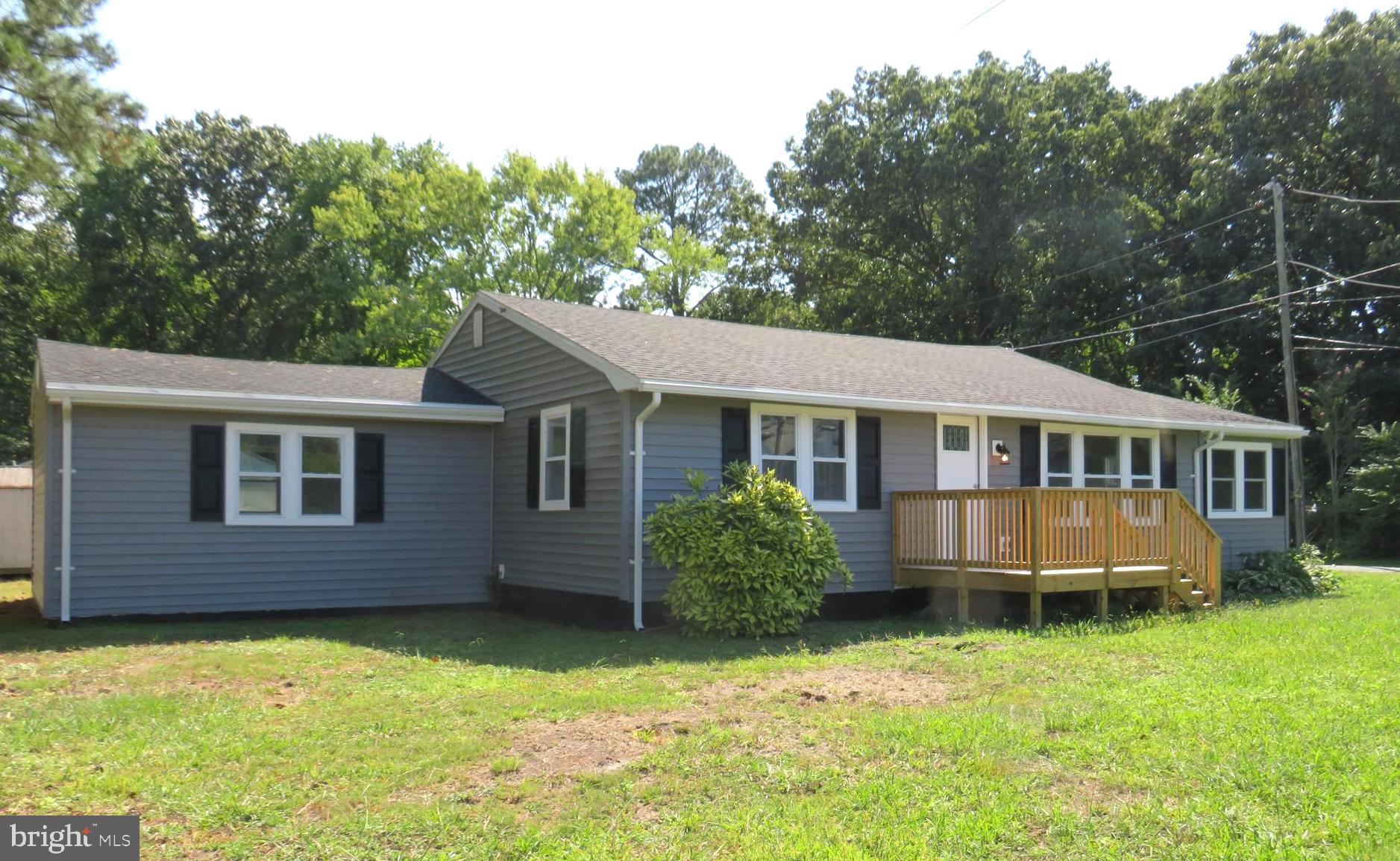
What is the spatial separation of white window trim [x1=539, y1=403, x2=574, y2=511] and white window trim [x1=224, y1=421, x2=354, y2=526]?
2279 mm

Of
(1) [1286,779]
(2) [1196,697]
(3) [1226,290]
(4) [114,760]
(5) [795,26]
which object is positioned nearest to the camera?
(1) [1286,779]

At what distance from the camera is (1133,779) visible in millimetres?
5715

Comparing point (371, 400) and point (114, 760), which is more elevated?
point (371, 400)

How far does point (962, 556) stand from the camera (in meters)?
12.8

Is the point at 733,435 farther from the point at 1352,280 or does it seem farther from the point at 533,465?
the point at 1352,280

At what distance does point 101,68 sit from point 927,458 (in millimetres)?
11186

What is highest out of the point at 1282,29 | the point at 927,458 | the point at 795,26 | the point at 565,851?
the point at 1282,29

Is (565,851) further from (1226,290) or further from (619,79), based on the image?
(1226,290)

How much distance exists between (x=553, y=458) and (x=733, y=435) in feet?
7.54

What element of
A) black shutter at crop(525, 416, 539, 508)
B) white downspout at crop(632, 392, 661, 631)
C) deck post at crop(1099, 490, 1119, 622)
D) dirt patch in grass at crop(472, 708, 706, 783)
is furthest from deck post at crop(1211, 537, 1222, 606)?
dirt patch in grass at crop(472, 708, 706, 783)

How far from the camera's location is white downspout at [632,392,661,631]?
11.8 metres

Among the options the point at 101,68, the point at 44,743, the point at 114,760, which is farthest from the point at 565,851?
the point at 101,68

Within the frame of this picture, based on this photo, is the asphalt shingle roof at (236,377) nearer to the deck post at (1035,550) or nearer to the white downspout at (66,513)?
the white downspout at (66,513)

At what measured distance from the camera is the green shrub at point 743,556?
11.2m
